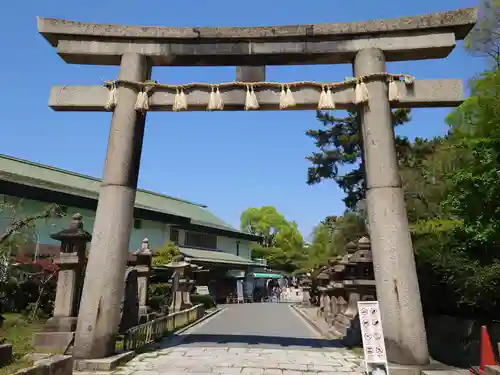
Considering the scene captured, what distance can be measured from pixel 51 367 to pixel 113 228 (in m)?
3.22

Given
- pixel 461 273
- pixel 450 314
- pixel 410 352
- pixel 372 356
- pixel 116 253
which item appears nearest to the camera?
pixel 372 356

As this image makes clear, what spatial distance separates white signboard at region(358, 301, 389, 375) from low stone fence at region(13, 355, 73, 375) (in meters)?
4.64

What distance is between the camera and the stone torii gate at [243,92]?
7789 millimetres

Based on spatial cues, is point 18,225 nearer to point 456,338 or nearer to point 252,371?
point 252,371

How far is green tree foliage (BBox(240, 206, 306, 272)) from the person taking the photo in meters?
49.9

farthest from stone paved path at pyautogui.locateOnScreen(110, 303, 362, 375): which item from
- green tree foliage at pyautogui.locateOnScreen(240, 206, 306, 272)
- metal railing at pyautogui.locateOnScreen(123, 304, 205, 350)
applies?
green tree foliage at pyautogui.locateOnScreen(240, 206, 306, 272)

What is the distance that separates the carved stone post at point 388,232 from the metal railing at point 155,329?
6056mm

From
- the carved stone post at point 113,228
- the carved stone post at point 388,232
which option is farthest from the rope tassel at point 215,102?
the carved stone post at point 388,232

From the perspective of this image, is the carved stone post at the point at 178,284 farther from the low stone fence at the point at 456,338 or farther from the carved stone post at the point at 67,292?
the low stone fence at the point at 456,338

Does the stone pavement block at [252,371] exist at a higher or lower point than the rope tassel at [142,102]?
lower

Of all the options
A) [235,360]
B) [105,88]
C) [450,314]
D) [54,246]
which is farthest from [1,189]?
[450,314]

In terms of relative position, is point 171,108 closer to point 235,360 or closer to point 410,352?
point 235,360

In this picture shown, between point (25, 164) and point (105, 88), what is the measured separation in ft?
66.8

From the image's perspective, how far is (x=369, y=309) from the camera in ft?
20.7
